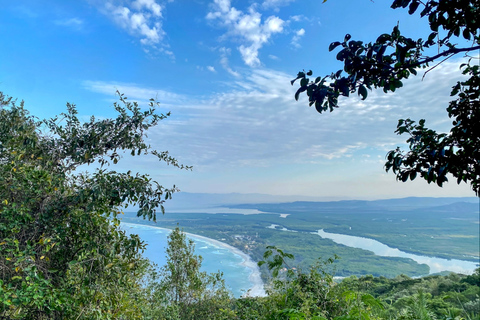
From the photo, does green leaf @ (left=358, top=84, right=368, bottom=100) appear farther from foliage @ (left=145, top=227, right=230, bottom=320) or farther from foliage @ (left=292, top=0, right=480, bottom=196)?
foliage @ (left=145, top=227, right=230, bottom=320)

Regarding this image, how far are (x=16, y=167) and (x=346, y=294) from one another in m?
3.57

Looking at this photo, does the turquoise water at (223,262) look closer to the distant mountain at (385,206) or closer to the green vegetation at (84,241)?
the green vegetation at (84,241)

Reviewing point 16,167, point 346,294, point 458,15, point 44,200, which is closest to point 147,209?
point 44,200

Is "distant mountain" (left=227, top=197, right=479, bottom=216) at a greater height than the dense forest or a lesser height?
lesser

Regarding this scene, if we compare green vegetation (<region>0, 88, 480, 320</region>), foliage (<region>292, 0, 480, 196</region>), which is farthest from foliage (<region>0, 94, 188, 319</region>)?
foliage (<region>292, 0, 480, 196</region>)

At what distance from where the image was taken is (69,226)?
97.8 inches

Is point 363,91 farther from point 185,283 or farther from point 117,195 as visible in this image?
point 185,283

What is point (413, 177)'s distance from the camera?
5.93ft

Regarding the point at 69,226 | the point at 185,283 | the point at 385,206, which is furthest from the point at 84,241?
the point at 385,206

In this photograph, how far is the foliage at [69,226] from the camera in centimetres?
206

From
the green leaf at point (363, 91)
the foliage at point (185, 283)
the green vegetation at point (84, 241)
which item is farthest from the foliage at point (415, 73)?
the foliage at point (185, 283)

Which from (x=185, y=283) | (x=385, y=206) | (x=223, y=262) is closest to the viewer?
(x=185, y=283)

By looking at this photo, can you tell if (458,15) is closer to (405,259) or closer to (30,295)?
(30,295)

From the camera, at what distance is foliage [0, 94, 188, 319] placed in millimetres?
2064
